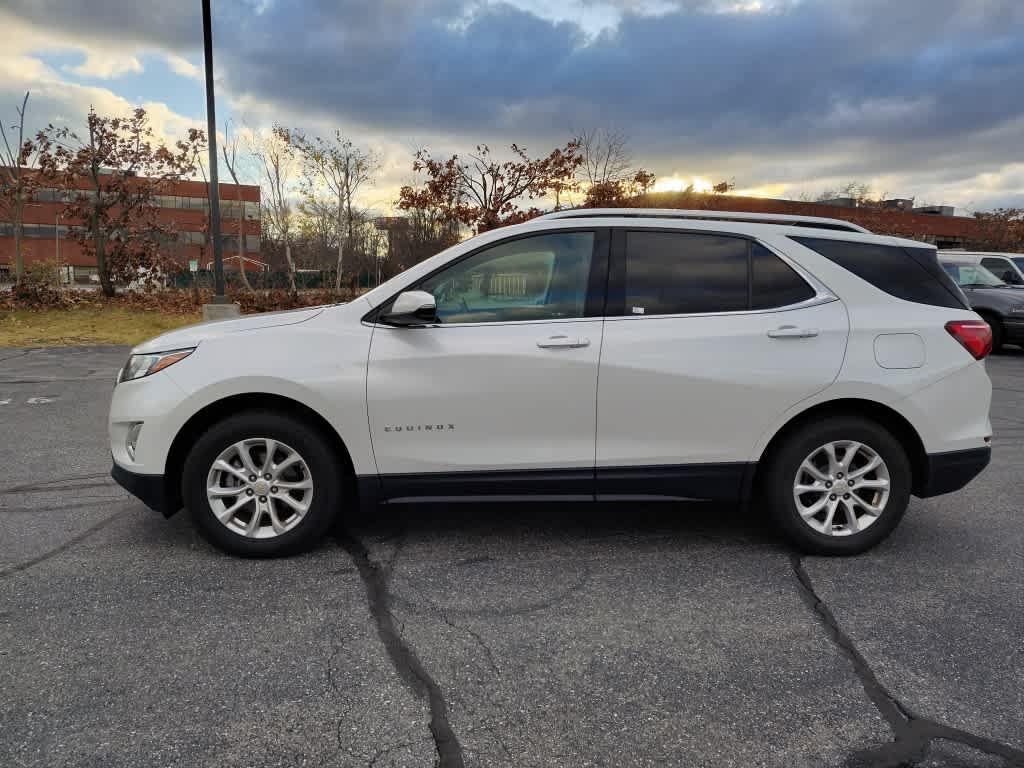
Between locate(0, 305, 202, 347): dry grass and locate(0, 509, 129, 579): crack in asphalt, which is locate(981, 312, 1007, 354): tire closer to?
locate(0, 509, 129, 579): crack in asphalt

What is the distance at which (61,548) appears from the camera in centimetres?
391

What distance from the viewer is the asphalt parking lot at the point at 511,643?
230 cm

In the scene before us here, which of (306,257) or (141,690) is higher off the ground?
(306,257)

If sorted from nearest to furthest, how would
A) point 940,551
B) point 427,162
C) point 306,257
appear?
point 940,551, point 427,162, point 306,257

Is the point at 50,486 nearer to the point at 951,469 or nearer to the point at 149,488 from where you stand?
the point at 149,488

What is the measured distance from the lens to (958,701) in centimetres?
254

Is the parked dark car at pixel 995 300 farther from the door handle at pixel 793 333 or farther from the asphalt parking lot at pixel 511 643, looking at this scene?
the door handle at pixel 793 333

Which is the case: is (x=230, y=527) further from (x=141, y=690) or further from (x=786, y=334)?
(x=786, y=334)

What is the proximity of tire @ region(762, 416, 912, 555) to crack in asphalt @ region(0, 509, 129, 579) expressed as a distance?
12.6ft

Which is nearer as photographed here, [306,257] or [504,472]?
[504,472]

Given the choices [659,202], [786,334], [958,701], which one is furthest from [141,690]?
[659,202]

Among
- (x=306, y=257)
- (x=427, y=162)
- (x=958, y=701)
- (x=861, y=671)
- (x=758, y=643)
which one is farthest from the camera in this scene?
(x=306, y=257)

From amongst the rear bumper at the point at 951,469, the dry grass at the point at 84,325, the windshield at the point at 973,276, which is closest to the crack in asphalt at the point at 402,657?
the rear bumper at the point at 951,469

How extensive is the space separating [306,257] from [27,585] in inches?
1107
